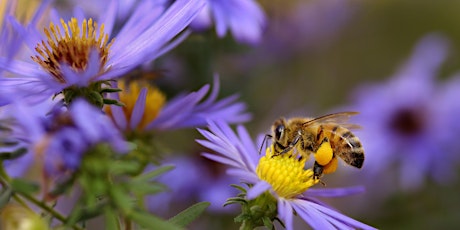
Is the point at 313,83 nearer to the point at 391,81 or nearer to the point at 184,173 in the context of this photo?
the point at 391,81

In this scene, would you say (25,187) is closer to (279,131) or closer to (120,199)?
(120,199)

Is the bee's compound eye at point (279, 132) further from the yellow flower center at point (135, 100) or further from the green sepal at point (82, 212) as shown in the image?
the green sepal at point (82, 212)

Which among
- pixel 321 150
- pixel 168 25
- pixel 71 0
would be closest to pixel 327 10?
pixel 71 0

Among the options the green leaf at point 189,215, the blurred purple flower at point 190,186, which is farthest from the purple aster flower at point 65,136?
the blurred purple flower at point 190,186

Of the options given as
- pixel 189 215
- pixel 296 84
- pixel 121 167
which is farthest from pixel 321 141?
pixel 296 84

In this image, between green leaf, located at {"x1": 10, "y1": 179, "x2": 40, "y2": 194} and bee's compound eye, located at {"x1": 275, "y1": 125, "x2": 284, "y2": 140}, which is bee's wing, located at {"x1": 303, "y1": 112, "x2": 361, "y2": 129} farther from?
green leaf, located at {"x1": 10, "y1": 179, "x2": 40, "y2": 194}
